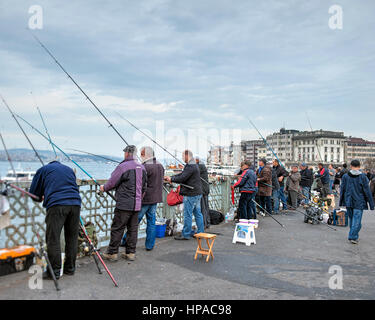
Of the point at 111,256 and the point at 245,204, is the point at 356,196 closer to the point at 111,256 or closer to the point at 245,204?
the point at 245,204

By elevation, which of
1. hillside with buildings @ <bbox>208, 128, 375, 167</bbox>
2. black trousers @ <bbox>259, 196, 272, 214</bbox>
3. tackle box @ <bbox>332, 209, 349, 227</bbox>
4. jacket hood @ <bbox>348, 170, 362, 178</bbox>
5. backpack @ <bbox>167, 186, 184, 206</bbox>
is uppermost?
hillside with buildings @ <bbox>208, 128, 375, 167</bbox>

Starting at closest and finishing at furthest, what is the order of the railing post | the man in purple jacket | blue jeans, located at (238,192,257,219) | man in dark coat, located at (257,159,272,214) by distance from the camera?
the man in purple jacket < blue jeans, located at (238,192,257,219) < the railing post < man in dark coat, located at (257,159,272,214)

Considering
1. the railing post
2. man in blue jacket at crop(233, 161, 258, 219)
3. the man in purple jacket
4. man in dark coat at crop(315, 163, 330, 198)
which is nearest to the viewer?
the man in purple jacket

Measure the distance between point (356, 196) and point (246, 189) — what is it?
2.81m

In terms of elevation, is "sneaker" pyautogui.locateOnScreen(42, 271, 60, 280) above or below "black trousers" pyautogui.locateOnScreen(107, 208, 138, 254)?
below

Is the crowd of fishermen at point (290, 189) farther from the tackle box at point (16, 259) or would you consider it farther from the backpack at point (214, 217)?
the tackle box at point (16, 259)

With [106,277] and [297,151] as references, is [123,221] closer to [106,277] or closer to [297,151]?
[106,277]

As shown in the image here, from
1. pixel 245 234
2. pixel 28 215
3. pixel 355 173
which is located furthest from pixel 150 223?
pixel 355 173

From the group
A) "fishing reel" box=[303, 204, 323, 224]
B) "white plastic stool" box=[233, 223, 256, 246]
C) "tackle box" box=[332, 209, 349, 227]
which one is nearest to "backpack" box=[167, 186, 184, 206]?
"white plastic stool" box=[233, 223, 256, 246]

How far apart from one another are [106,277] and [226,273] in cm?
175

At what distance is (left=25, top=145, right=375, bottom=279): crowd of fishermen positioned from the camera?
192 inches

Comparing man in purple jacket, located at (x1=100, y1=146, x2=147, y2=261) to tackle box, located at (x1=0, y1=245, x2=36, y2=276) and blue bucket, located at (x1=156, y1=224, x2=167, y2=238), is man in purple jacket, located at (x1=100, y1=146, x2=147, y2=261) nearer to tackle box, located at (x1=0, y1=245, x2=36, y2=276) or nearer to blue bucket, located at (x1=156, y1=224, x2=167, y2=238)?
tackle box, located at (x1=0, y1=245, x2=36, y2=276)

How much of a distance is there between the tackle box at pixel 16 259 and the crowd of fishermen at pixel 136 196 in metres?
0.42

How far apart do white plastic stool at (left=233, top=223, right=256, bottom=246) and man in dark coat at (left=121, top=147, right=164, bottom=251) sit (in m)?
1.87
